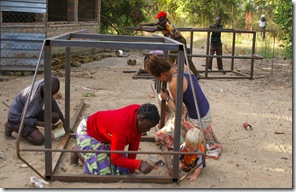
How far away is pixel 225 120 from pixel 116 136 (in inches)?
123

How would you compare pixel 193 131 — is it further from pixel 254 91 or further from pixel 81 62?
pixel 81 62

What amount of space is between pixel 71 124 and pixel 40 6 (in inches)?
217

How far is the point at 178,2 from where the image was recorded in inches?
941

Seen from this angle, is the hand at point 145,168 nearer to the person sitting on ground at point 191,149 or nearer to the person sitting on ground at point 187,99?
the person sitting on ground at point 191,149

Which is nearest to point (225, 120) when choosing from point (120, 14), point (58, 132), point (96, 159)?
point (58, 132)

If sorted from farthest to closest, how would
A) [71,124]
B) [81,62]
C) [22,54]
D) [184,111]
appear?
1. [81,62]
2. [22,54]
3. [71,124]
4. [184,111]

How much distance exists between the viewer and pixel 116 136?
3.99 metres

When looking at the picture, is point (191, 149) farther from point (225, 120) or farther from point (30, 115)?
point (225, 120)

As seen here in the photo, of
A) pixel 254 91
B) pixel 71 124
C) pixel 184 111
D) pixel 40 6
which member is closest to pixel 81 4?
pixel 40 6

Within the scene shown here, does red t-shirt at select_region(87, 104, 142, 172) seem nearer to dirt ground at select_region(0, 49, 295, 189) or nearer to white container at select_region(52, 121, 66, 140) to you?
dirt ground at select_region(0, 49, 295, 189)

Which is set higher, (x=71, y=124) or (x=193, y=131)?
(x=193, y=131)

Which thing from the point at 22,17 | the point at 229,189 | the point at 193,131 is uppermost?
the point at 22,17

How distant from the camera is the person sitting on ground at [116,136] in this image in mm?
3986

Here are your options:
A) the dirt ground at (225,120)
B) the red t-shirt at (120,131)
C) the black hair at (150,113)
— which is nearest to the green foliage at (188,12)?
the dirt ground at (225,120)
